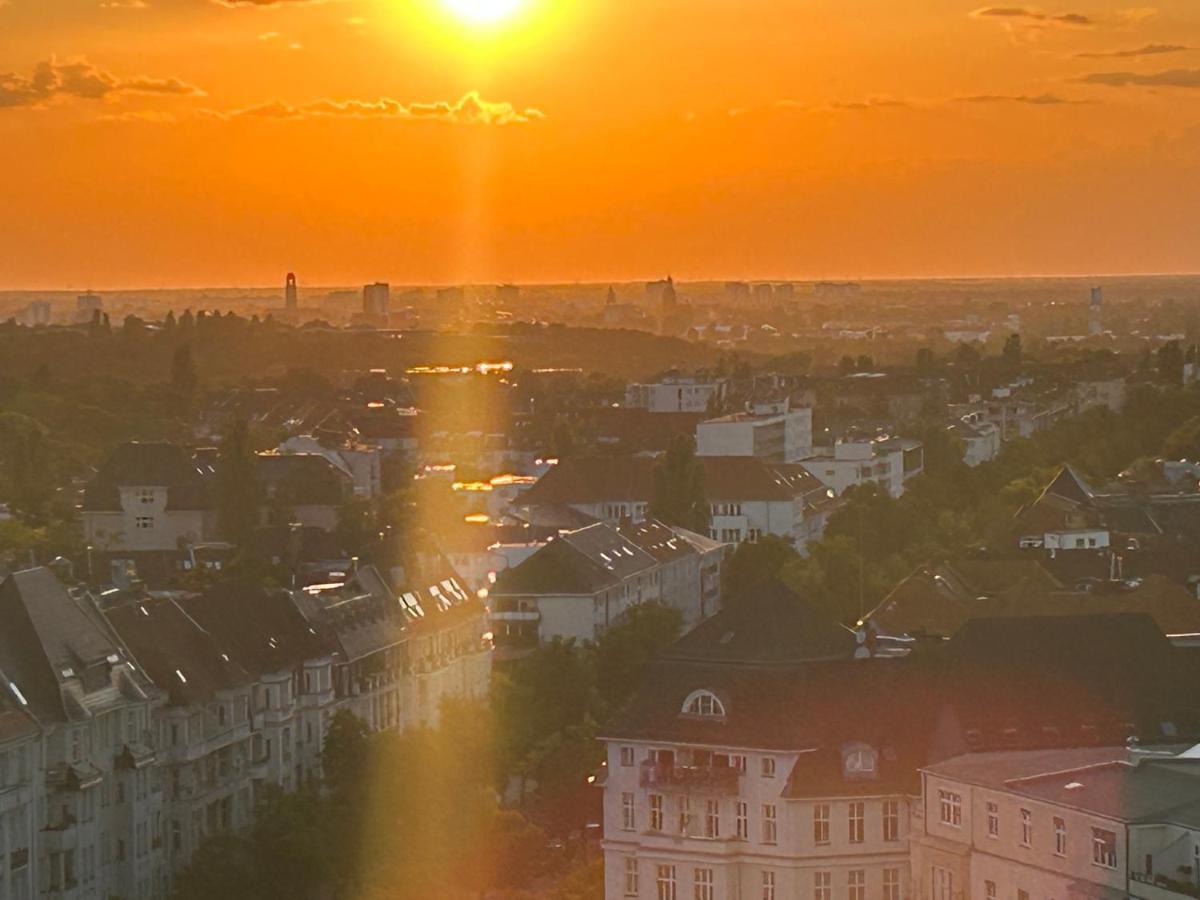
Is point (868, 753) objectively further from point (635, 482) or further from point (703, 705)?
point (635, 482)

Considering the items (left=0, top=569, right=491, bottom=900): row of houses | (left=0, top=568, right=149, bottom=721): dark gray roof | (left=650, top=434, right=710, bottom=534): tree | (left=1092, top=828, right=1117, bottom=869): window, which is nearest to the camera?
(left=1092, top=828, right=1117, bottom=869): window

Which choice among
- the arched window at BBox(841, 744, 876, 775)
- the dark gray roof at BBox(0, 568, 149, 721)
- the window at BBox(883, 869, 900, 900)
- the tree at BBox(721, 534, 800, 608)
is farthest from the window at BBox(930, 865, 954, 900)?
the tree at BBox(721, 534, 800, 608)

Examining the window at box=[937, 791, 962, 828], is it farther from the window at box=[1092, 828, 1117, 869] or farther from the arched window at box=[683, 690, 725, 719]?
the arched window at box=[683, 690, 725, 719]

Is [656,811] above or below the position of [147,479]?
below

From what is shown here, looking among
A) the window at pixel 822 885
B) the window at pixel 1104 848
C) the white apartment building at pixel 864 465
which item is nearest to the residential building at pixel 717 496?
the white apartment building at pixel 864 465

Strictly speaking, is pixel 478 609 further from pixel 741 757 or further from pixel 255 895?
pixel 741 757

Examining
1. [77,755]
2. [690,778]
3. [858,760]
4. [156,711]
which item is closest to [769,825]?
[690,778]
